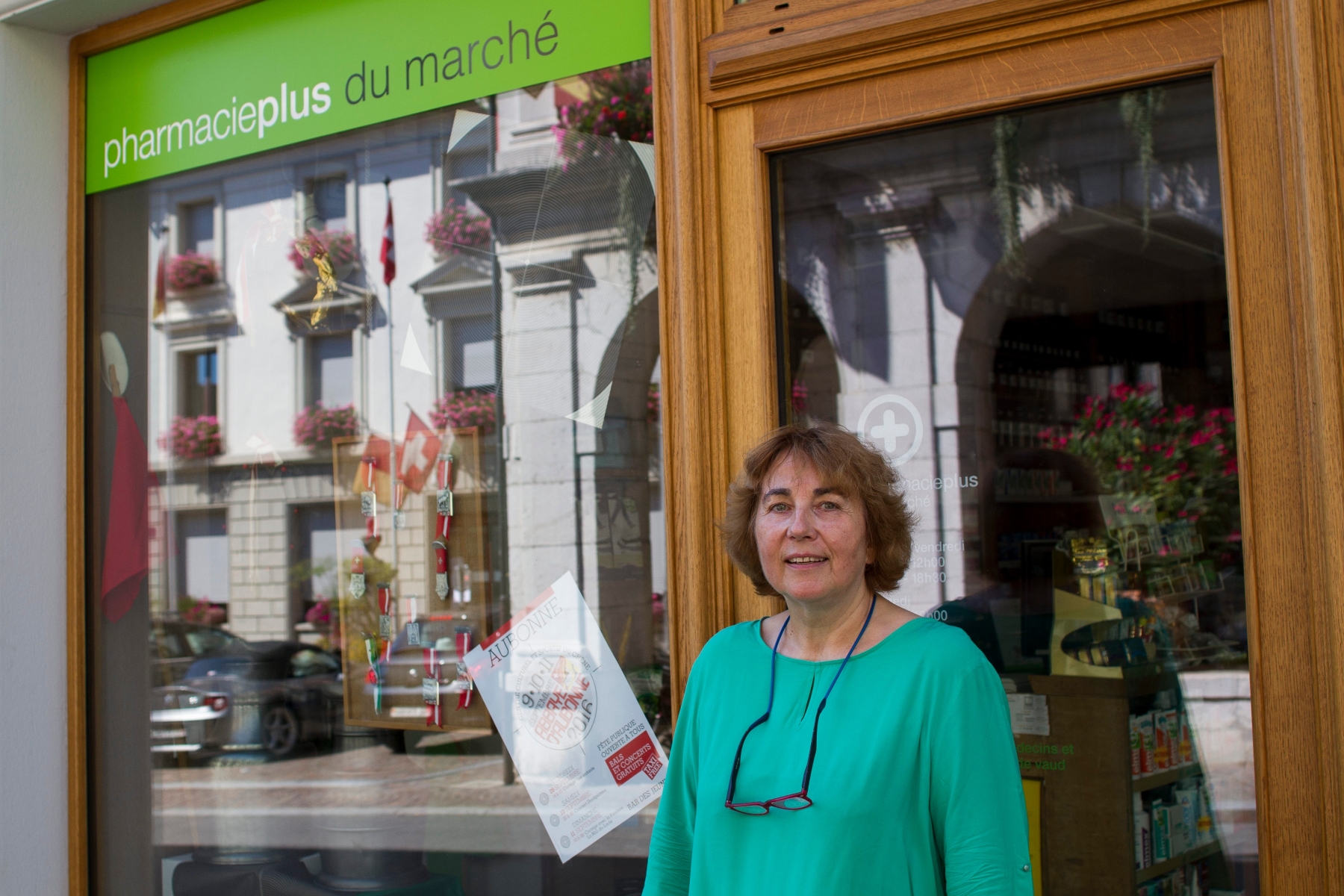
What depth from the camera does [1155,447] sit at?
3.54 metres

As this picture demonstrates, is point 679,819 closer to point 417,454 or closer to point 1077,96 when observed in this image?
point 1077,96

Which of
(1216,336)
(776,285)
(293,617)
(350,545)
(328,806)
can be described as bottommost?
(328,806)

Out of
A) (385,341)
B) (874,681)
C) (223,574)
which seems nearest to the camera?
(874,681)

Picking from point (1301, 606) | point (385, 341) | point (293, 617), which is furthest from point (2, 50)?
point (1301, 606)

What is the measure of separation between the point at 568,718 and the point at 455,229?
58.6 inches

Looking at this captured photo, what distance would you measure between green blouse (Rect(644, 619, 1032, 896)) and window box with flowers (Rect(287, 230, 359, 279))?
2411mm

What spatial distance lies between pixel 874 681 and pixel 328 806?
245 centimetres

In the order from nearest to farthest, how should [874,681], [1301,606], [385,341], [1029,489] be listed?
1. [874,681]
2. [1301,606]
3. [1029,489]
4. [385,341]

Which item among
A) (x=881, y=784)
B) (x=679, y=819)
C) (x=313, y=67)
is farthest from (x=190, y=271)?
(x=881, y=784)

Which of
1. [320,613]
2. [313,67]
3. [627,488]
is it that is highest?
[313,67]

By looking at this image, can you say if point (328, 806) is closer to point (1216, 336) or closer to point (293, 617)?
point (293, 617)

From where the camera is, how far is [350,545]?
365 centimetres

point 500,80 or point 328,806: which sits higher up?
point 500,80

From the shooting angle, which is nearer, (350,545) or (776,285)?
(776,285)
